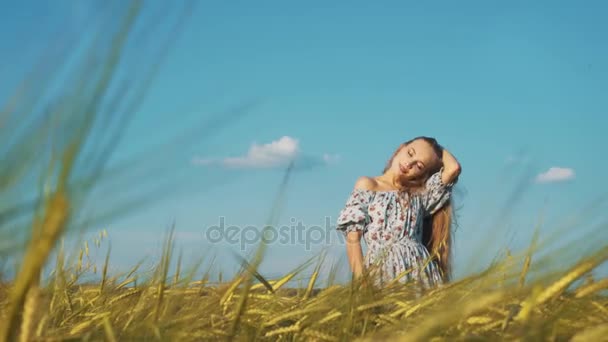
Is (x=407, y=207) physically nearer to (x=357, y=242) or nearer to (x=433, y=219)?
(x=433, y=219)

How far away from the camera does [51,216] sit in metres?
0.53

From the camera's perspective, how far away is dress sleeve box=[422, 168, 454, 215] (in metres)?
3.55

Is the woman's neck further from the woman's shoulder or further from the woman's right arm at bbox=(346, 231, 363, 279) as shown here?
the woman's right arm at bbox=(346, 231, 363, 279)

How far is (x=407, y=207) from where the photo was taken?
3.50m

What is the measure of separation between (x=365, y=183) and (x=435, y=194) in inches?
15.0

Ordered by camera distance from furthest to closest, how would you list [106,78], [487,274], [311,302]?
[311,302]
[487,274]
[106,78]

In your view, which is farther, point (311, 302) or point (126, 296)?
point (126, 296)

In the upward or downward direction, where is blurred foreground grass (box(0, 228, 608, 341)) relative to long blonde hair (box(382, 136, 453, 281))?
downward

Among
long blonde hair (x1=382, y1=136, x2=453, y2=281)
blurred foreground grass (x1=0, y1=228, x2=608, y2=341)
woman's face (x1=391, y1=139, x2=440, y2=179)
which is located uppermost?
woman's face (x1=391, y1=139, x2=440, y2=179)

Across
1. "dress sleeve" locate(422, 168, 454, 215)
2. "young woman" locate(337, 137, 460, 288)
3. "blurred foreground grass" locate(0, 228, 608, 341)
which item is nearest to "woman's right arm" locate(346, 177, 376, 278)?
"young woman" locate(337, 137, 460, 288)

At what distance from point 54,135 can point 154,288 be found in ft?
2.48

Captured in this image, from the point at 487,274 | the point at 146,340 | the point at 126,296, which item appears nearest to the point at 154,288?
the point at 126,296

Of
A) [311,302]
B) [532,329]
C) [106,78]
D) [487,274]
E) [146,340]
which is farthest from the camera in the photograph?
[311,302]

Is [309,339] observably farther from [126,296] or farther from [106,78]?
[106,78]
